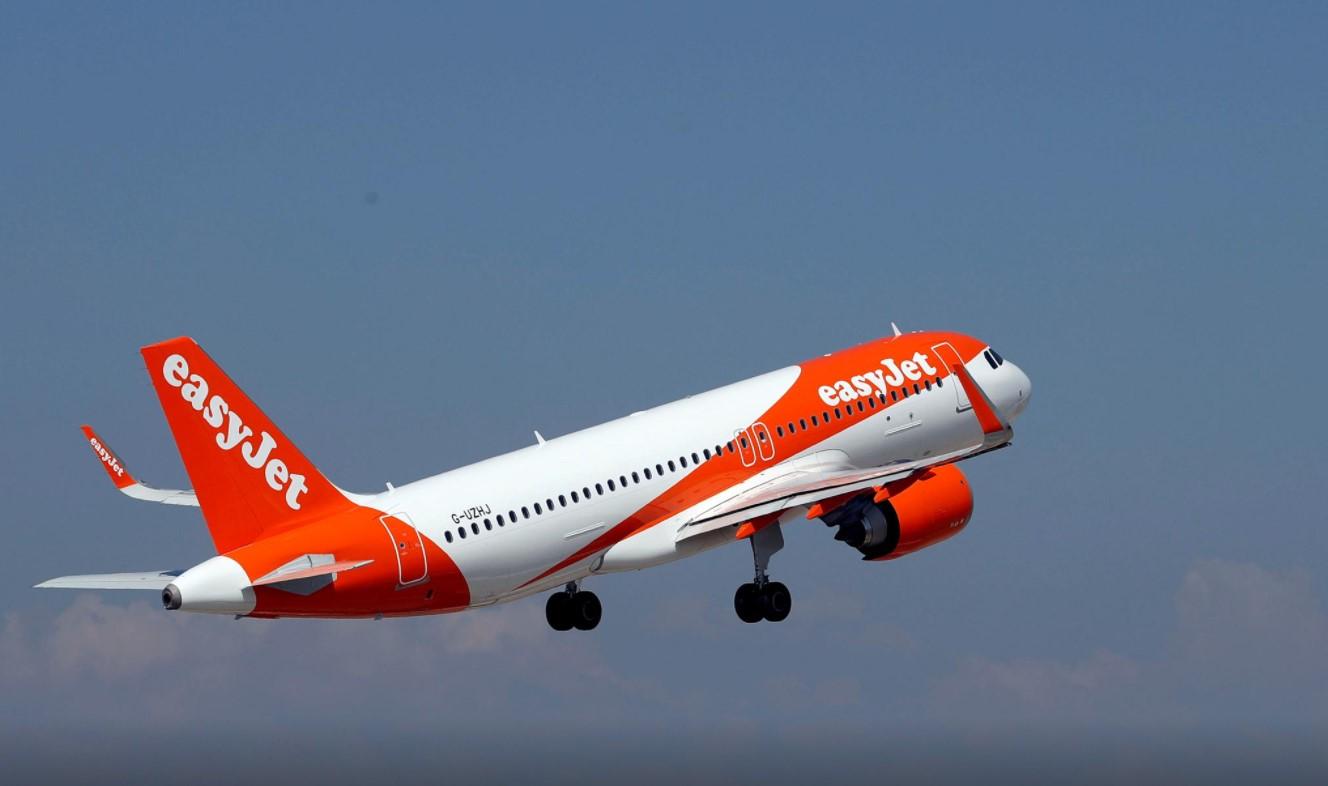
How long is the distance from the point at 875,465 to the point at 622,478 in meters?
9.28

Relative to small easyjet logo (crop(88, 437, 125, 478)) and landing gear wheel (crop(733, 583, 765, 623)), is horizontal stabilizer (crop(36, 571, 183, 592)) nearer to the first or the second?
small easyjet logo (crop(88, 437, 125, 478))

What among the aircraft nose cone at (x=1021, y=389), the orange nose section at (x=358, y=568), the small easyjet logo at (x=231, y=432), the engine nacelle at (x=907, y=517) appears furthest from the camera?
the aircraft nose cone at (x=1021, y=389)

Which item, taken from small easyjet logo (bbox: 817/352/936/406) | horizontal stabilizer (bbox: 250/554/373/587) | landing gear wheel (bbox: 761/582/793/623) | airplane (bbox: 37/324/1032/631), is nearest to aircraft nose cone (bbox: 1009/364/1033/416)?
airplane (bbox: 37/324/1032/631)

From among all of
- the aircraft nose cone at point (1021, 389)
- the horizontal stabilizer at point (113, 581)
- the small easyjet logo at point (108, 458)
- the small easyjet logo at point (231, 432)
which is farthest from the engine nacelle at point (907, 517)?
the small easyjet logo at point (108, 458)

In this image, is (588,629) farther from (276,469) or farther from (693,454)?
(276,469)

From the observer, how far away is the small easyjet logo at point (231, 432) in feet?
144

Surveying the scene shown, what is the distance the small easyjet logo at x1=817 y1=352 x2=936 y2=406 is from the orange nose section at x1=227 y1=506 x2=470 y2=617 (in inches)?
522

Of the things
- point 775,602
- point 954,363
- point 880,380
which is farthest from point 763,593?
point 954,363

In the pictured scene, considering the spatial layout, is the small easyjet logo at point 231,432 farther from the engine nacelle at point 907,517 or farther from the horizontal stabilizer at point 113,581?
the engine nacelle at point 907,517

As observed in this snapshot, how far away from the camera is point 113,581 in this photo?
45.0m

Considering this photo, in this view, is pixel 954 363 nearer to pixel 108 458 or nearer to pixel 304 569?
pixel 304 569

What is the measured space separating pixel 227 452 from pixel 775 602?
15638 millimetres

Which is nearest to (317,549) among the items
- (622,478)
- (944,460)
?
(622,478)

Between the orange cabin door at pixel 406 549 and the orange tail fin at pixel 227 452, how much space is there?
181 cm
